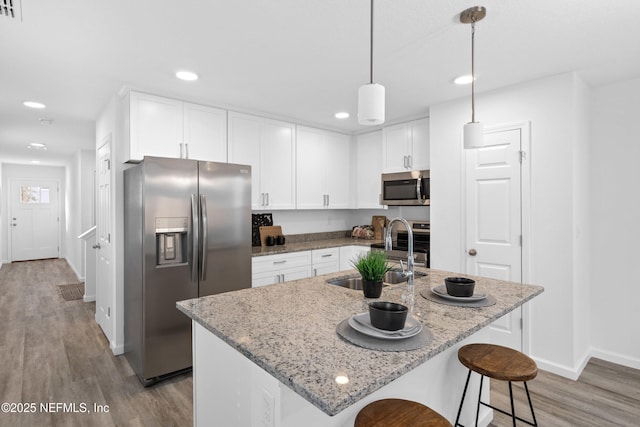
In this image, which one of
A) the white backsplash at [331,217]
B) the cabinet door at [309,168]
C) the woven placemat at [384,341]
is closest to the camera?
the woven placemat at [384,341]

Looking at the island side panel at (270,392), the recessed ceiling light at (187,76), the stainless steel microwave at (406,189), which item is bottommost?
the island side panel at (270,392)

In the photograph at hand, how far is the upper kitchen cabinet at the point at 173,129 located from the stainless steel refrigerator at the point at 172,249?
31 cm

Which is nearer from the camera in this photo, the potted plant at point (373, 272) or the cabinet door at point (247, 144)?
the potted plant at point (373, 272)

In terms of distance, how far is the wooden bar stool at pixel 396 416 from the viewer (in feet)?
3.77

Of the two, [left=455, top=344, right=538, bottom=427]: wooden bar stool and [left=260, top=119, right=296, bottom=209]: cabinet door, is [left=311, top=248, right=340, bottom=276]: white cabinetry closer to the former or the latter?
[left=260, top=119, right=296, bottom=209]: cabinet door

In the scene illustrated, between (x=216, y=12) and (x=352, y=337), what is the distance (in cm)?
176

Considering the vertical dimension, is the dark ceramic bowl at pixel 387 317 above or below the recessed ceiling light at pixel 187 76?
below

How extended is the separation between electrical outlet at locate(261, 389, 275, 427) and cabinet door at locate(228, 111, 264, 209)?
2.70 metres

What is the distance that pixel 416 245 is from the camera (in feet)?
12.6

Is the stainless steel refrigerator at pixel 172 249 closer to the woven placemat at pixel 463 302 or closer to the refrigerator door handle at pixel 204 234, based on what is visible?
the refrigerator door handle at pixel 204 234

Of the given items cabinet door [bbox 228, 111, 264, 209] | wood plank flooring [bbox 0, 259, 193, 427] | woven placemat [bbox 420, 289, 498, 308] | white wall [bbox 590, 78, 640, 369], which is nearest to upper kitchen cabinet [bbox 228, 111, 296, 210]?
cabinet door [bbox 228, 111, 264, 209]

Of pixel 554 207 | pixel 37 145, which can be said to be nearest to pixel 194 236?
pixel 554 207

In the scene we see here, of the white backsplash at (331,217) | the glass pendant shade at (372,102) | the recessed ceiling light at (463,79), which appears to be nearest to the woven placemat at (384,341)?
the glass pendant shade at (372,102)

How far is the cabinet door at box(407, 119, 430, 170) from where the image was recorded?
3.83 meters
